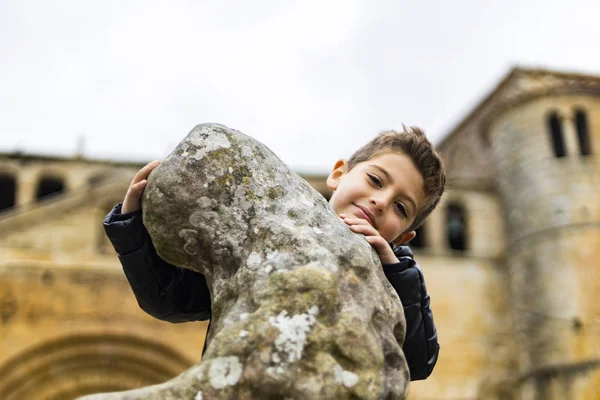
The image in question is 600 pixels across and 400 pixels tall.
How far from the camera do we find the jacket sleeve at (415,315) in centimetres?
222

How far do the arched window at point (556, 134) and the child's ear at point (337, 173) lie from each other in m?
15.4

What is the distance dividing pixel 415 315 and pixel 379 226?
0.29 meters

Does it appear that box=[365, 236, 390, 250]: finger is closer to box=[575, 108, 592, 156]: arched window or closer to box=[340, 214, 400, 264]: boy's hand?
box=[340, 214, 400, 264]: boy's hand

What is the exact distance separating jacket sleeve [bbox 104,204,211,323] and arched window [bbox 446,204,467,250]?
50.9 ft

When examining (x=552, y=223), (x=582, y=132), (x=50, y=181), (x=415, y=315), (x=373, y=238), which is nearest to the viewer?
(x=373, y=238)

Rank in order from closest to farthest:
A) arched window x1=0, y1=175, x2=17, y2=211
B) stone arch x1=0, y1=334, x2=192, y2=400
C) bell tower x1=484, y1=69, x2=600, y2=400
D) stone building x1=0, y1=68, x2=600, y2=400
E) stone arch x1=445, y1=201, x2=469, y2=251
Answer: stone arch x1=0, y1=334, x2=192, y2=400, stone building x1=0, y1=68, x2=600, y2=400, bell tower x1=484, y1=69, x2=600, y2=400, stone arch x1=445, y1=201, x2=469, y2=251, arched window x1=0, y1=175, x2=17, y2=211

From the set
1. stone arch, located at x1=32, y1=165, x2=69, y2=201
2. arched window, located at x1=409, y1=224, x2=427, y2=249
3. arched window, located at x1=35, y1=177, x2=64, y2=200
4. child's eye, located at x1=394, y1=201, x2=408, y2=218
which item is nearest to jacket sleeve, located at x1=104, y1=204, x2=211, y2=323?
child's eye, located at x1=394, y1=201, x2=408, y2=218

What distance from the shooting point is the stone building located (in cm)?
1384

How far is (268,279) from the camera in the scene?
1920 millimetres

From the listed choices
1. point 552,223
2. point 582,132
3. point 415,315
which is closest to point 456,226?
point 552,223

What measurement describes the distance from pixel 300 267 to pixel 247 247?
0.59ft

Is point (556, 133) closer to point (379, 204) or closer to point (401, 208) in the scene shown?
point (401, 208)

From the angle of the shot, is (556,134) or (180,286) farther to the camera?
(556,134)

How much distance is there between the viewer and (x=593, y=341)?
15.0 m
